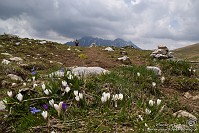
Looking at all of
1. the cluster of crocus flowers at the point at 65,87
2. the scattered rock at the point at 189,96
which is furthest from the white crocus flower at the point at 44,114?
the scattered rock at the point at 189,96

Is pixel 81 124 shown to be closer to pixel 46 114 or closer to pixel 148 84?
pixel 46 114

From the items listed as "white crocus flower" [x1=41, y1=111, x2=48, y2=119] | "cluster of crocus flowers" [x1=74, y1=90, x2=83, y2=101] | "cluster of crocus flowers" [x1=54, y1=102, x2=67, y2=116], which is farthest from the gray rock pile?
"white crocus flower" [x1=41, y1=111, x2=48, y2=119]

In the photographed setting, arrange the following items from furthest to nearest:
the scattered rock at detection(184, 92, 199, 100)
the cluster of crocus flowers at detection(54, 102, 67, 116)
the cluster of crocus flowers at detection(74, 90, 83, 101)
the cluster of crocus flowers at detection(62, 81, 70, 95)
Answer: the scattered rock at detection(184, 92, 199, 100), the cluster of crocus flowers at detection(62, 81, 70, 95), the cluster of crocus flowers at detection(74, 90, 83, 101), the cluster of crocus flowers at detection(54, 102, 67, 116)

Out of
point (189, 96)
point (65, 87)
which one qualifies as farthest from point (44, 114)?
point (189, 96)

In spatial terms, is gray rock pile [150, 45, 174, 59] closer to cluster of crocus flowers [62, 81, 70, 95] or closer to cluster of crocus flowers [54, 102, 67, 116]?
cluster of crocus flowers [62, 81, 70, 95]

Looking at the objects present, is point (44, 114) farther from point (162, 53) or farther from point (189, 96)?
point (162, 53)

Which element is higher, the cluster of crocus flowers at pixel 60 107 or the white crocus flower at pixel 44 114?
the cluster of crocus flowers at pixel 60 107

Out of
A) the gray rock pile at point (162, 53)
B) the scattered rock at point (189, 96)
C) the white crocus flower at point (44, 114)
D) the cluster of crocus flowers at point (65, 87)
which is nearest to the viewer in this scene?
the white crocus flower at point (44, 114)

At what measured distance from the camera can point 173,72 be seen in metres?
14.2

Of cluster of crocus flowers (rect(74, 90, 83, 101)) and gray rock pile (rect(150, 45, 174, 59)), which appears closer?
cluster of crocus flowers (rect(74, 90, 83, 101))

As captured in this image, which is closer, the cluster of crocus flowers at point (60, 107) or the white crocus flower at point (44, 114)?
the white crocus flower at point (44, 114)

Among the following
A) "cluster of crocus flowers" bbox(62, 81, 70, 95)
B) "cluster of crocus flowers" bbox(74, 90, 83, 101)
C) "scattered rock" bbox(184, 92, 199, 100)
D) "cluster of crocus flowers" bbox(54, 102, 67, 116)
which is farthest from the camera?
"scattered rock" bbox(184, 92, 199, 100)

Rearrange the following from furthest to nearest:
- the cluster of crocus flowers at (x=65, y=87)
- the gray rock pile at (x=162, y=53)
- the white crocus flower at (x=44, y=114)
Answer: the gray rock pile at (x=162, y=53)
the cluster of crocus flowers at (x=65, y=87)
the white crocus flower at (x=44, y=114)

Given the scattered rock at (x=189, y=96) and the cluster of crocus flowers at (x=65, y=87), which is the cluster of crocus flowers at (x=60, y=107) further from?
the scattered rock at (x=189, y=96)
